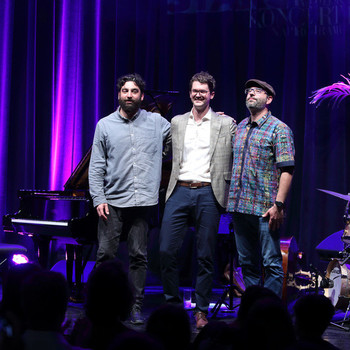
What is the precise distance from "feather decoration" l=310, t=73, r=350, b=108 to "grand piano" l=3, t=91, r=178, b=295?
137 cm

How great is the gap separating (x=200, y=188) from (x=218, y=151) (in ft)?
0.88

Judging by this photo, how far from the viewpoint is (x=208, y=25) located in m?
6.07

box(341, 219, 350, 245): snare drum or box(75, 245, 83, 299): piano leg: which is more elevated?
box(341, 219, 350, 245): snare drum

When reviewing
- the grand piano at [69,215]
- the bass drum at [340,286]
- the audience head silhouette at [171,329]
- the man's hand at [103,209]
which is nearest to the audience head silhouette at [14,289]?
the audience head silhouette at [171,329]

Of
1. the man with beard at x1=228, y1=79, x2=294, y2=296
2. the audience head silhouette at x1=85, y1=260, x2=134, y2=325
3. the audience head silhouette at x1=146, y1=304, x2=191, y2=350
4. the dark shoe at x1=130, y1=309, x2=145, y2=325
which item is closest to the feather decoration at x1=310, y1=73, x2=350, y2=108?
the man with beard at x1=228, y1=79, x2=294, y2=296

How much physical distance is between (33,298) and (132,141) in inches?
98.2

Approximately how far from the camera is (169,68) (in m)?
6.16

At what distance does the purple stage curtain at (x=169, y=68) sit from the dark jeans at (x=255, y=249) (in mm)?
1894

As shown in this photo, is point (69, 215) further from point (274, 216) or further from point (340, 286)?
point (340, 286)

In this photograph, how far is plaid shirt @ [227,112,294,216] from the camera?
3756mm

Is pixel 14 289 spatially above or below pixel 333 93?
below

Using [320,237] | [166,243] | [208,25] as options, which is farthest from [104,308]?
[208,25]

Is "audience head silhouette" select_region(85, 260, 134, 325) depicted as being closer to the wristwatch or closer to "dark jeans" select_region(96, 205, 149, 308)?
the wristwatch

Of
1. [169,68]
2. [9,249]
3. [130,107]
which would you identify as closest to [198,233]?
[130,107]
